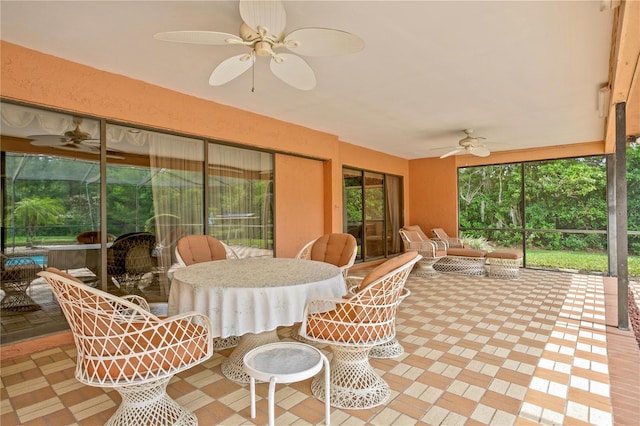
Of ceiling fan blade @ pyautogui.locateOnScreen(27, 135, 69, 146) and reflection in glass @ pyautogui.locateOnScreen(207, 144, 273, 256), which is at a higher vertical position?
ceiling fan blade @ pyautogui.locateOnScreen(27, 135, 69, 146)

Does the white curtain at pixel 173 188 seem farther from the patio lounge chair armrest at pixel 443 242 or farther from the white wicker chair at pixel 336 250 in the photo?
the patio lounge chair armrest at pixel 443 242

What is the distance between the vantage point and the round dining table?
1.98 m

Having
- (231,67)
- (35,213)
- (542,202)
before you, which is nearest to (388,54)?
(231,67)

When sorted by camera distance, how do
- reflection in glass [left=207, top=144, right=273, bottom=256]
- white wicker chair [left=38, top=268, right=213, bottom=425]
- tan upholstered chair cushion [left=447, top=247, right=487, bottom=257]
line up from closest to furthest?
white wicker chair [left=38, top=268, right=213, bottom=425], reflection in glass [left=207, top=144, right=273, bottom=256], tan upholstered chair cushion [left=447, top=247, right=487, bottom=257]

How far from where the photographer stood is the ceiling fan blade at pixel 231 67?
7.40 feet

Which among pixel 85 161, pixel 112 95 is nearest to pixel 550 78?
pixel 112 95

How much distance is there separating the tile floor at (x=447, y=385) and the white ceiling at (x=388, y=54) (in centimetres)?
253

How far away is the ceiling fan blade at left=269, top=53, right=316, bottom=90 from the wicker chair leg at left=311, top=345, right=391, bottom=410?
1898mm

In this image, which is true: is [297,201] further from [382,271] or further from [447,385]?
[447,385]

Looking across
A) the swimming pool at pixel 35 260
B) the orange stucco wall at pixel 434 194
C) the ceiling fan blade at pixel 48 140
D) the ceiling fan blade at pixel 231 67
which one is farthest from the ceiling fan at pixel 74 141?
the orange stucco wall at pixel 434 194

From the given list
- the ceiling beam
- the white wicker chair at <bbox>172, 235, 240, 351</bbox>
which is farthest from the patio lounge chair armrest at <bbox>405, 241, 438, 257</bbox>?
the white wicker chair at <bbox>172, 235, 240, 351</bbox>

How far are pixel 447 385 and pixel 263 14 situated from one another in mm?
2634

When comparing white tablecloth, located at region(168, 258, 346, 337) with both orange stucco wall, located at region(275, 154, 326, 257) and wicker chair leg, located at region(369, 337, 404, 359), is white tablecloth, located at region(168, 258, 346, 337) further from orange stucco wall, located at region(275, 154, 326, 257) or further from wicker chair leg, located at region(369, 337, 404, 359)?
orange stucco wall, located at region(275, 154, 326, 257)

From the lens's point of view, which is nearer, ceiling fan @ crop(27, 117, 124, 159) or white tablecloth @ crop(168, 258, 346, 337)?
white tablecloth @ crop(168, 258, 346, 337)
